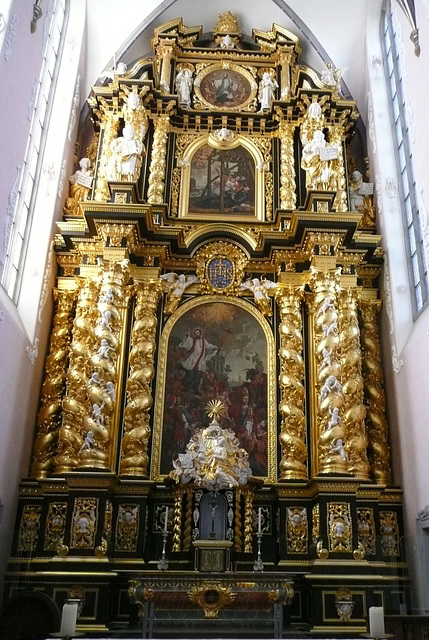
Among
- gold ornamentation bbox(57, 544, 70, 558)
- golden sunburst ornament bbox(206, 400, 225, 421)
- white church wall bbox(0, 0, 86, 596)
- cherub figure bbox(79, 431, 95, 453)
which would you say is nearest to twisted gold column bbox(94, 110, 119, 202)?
white church wall bbox(0, 0, 86, 596)

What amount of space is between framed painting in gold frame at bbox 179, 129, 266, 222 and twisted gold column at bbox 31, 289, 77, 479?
10.5 ft

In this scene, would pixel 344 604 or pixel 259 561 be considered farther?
pixel 259 561

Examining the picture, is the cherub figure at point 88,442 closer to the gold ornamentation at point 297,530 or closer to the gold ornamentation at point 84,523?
the gold ornamentation at point 84,523

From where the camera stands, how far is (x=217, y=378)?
12945mm

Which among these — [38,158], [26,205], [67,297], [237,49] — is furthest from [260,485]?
[237,49]

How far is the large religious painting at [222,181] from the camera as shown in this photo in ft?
48.0

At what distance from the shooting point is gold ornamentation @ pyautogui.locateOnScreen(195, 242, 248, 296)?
1371 centimetres

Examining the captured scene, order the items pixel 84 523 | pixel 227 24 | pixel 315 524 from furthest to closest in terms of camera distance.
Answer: pixel 227 24, pixel 315 524, pixel 84 523

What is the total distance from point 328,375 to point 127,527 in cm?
440

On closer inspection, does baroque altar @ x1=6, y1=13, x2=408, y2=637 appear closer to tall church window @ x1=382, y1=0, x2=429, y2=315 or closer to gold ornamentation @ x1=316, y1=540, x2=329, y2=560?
gold ornamentation @ x1=316, y1=540, x2=329, y2=560

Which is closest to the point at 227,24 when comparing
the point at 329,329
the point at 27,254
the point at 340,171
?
the point at 340,171

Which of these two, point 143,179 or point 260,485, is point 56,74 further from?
point 260,485

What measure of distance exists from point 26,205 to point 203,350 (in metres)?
4.43

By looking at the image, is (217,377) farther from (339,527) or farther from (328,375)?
(339,527)
